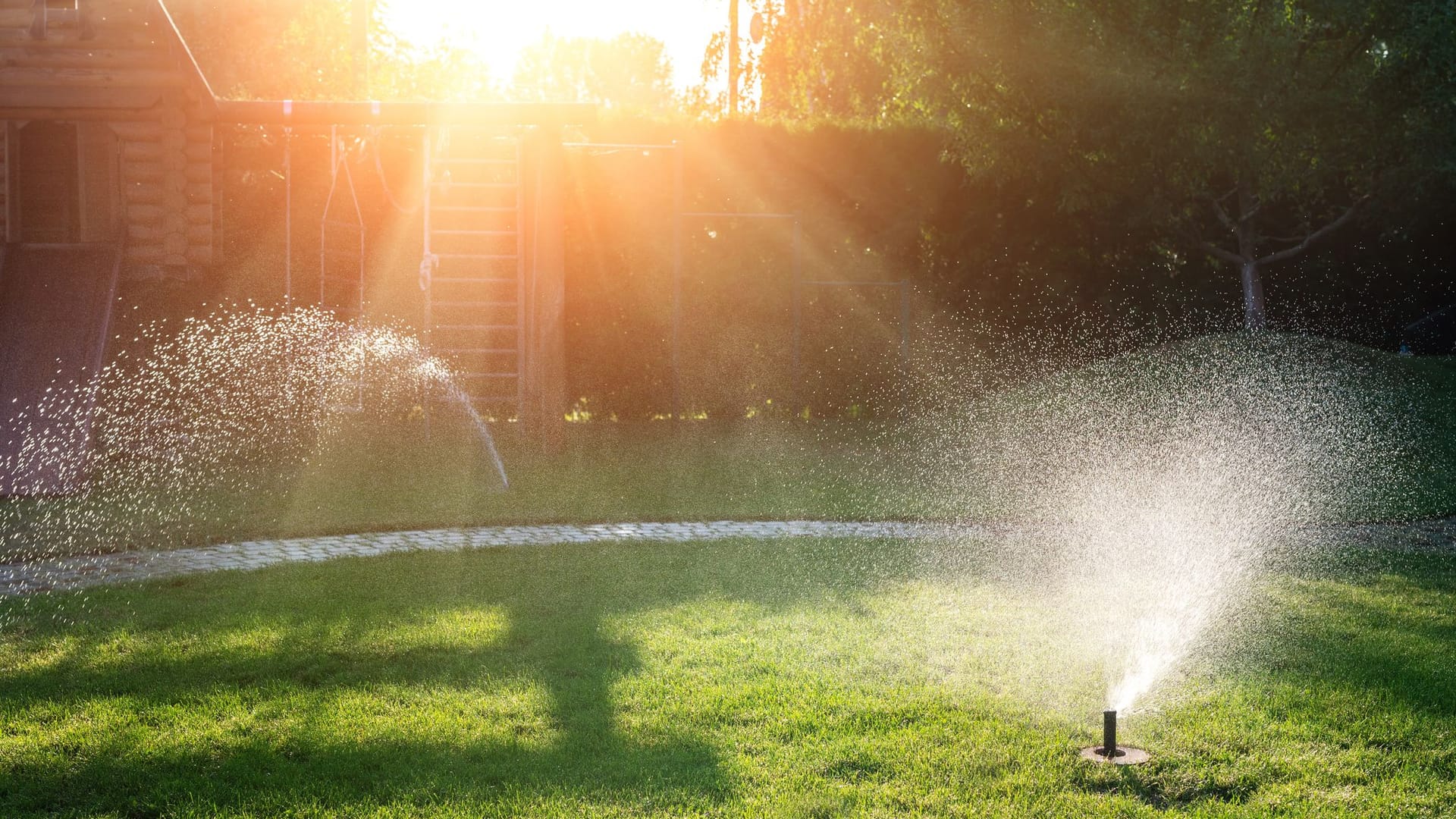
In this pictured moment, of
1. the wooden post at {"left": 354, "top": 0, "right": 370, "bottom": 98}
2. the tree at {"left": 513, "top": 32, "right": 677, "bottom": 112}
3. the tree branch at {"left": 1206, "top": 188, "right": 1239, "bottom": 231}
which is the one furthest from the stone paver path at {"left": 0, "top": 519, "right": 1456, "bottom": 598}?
→ the tree at {"left": 513, "top": 32, "right": 677, "bottom": 112}

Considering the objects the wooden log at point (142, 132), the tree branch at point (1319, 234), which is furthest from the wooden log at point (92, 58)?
the tree branch at point (1319, 234)

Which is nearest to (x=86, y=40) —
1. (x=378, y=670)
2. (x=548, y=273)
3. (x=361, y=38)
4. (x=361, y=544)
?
(x=548, y=273)

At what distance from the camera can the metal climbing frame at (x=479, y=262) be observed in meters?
12.2

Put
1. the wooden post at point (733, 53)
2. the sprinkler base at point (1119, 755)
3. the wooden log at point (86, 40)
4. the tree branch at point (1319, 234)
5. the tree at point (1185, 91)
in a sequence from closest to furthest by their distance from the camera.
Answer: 1. the sprinkler base at point (1119, 755)
2. the wooden log at point (86, 40)
3. the tree at point (1185, 91)
4. the tree branch at point (1319, 234)
5. the wooden post at point (733, 53)

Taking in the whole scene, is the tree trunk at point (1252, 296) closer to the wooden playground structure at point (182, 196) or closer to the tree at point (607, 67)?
A: the wooden playground structure at point (182, 196)

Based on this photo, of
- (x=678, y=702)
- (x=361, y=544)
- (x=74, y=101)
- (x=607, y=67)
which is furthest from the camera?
(x=607, y=67)

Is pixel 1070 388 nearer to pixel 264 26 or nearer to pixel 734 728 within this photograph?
pixel 734 728

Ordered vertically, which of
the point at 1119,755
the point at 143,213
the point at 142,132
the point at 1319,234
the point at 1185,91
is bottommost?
the point at 1119,755

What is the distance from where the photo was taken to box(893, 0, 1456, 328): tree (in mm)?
14781

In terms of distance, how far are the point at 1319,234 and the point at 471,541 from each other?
1271cm

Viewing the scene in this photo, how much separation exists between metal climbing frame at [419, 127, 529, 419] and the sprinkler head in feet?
26.6

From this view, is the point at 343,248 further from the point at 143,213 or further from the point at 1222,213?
the point at 1222,213

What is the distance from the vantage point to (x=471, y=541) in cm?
837

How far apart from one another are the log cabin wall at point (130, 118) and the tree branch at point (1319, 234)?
12578 mm
